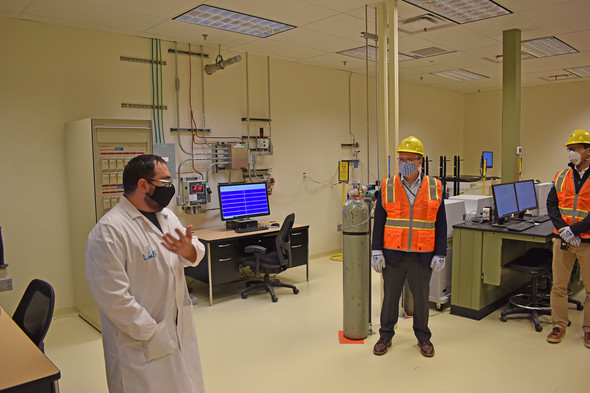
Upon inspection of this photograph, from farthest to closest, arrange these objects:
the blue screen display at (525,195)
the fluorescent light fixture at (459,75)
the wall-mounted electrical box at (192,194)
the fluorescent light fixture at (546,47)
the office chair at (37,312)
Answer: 1. the fluorescent light fixture at (459,75)
2. the fluorescent light fixture at (546,47)
3. the wall-mounted electrical box at (192,194)
4. the blue screen display at (525,195)
5. the office chair at (37,312)

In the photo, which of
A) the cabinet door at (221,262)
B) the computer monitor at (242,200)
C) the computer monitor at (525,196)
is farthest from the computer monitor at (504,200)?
the cabinet door at (221,262)

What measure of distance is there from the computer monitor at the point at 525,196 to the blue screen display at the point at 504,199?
111mm

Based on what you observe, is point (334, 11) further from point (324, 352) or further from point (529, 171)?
point (529, 171)

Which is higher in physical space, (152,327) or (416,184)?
(416,184)

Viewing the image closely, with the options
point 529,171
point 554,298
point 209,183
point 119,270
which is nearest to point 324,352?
point 554,298

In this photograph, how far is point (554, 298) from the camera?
3709 millimetres

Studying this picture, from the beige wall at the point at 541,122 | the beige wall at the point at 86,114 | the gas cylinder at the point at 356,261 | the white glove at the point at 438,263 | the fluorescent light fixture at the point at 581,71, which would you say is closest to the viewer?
the white glove at the point at 438,263

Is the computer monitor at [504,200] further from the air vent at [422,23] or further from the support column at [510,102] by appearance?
the air vent at [422,23]

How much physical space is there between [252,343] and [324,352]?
624 millimetres

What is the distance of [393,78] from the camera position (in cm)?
396

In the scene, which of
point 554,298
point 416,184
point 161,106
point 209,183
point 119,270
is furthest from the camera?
point 209,183

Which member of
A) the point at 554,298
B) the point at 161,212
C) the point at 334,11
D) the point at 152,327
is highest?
the point at 334,11

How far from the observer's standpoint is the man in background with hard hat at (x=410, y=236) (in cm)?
335

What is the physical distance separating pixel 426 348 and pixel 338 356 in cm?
67
